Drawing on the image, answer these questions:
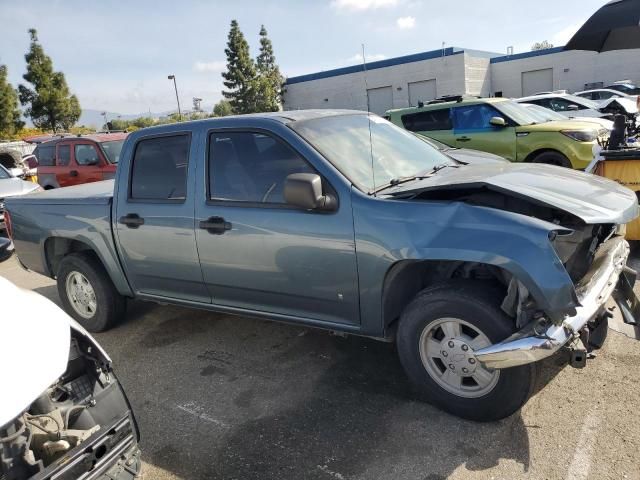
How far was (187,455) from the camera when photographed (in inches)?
120

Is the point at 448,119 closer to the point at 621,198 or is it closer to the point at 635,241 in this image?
the point at 635,241

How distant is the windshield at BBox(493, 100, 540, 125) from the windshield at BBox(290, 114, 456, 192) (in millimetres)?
5664

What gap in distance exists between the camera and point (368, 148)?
376 centimetres

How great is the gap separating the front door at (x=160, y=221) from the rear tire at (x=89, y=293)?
0.46 m

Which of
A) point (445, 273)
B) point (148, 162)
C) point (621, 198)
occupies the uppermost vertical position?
point (148, 162)

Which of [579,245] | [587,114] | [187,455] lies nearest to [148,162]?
[187,455]

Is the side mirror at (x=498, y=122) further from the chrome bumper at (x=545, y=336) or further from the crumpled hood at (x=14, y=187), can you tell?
the crumpled hood at (x=14, y=187)

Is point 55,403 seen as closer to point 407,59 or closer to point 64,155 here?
point 64,155

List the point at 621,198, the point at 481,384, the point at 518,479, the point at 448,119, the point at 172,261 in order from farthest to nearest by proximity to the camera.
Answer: the point at 448,119 < the point at 172,261 < the point at 621,198 < the point at 481,384 < the point at 518,479

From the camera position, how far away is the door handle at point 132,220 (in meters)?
4.20

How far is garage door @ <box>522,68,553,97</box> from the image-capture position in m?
37.1

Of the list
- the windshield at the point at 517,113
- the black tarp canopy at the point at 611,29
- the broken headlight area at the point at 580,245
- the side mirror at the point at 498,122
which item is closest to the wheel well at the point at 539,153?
the windshield at the point at 517,113

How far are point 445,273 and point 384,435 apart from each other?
3.45ft

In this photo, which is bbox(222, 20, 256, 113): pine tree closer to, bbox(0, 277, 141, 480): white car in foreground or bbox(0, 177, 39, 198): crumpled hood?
bbox(0, 177, 39, 198): crumpled hood
